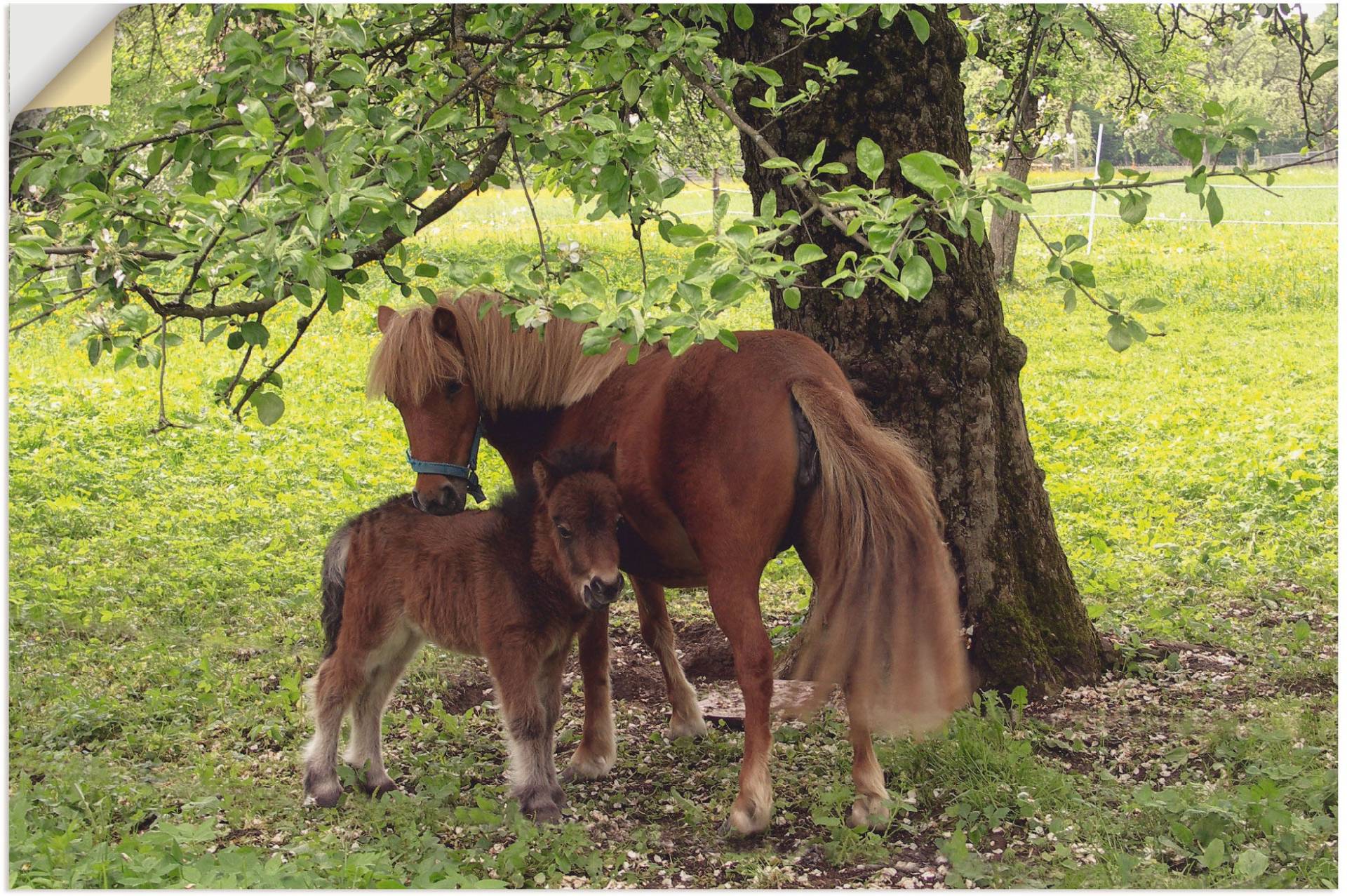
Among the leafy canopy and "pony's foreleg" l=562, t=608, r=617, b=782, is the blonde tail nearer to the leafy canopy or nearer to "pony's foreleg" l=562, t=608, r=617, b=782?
the leafy canopy

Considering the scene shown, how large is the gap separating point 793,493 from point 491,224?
18201mm

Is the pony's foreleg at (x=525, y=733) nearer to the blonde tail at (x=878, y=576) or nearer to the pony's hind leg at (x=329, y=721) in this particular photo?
the pony's hind leg at (x=329, y=721)

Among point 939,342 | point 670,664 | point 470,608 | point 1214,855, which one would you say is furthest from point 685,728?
point 1214,855

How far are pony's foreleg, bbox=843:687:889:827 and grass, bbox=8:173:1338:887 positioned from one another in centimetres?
9

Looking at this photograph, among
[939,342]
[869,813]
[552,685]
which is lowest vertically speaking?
[869,813]

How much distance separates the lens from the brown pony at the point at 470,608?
175 inches

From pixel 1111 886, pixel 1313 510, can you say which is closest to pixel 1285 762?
pixel 1111 886

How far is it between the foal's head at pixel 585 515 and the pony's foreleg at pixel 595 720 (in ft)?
2.26

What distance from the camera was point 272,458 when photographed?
9.75 metres

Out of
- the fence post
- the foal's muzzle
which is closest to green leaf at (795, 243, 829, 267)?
the foal's muzzle

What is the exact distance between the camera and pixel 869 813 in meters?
4.36

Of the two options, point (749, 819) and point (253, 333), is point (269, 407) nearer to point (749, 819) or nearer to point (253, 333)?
point (253, 333)

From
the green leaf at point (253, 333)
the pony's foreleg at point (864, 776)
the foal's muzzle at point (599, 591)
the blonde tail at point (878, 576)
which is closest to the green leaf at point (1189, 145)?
the blonde tail at point (878, 576)

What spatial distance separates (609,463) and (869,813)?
64.2 inches
